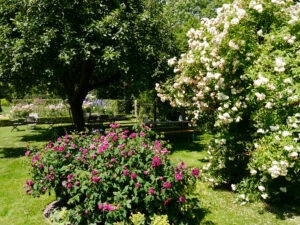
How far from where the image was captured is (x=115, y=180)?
3.08 metres

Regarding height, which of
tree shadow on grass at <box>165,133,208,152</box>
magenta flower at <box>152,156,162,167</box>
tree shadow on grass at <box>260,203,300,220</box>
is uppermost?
magenta flower at <box>152,156,162,167</box>

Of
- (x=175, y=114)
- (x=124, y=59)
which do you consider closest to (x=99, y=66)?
(x=124, y=59)

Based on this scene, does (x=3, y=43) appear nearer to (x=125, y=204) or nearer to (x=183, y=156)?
(x=183, y=156)

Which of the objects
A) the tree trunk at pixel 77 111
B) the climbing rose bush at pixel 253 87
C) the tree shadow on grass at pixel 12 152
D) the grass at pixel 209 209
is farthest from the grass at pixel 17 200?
the tree trunk at pixel 77 111

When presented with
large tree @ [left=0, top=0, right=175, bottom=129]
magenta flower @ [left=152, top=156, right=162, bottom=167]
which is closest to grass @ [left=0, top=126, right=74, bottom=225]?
magenta flower @ [left=152, top=156, right=162, bottom=167]

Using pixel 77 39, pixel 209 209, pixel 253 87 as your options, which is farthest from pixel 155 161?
pixel 77 39

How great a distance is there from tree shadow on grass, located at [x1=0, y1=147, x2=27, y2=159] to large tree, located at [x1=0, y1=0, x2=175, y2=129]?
9.85 ft

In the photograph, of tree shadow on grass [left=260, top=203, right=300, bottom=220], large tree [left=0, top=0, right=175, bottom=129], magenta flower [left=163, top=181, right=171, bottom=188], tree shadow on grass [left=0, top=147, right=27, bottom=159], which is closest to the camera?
magenta flower [left=163, top=181, right=171, bottom=188]

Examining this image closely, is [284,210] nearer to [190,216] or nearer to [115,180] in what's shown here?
[190,216]

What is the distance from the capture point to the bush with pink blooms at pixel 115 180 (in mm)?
3008

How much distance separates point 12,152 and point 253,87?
9233 millimetres

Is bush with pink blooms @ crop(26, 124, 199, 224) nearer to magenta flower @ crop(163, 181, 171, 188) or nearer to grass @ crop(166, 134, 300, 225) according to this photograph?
magenta flower @ crop(163, 181, 171, 188)

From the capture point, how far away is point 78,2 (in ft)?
28.9

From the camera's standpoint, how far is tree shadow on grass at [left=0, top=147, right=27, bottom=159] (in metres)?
8.54
